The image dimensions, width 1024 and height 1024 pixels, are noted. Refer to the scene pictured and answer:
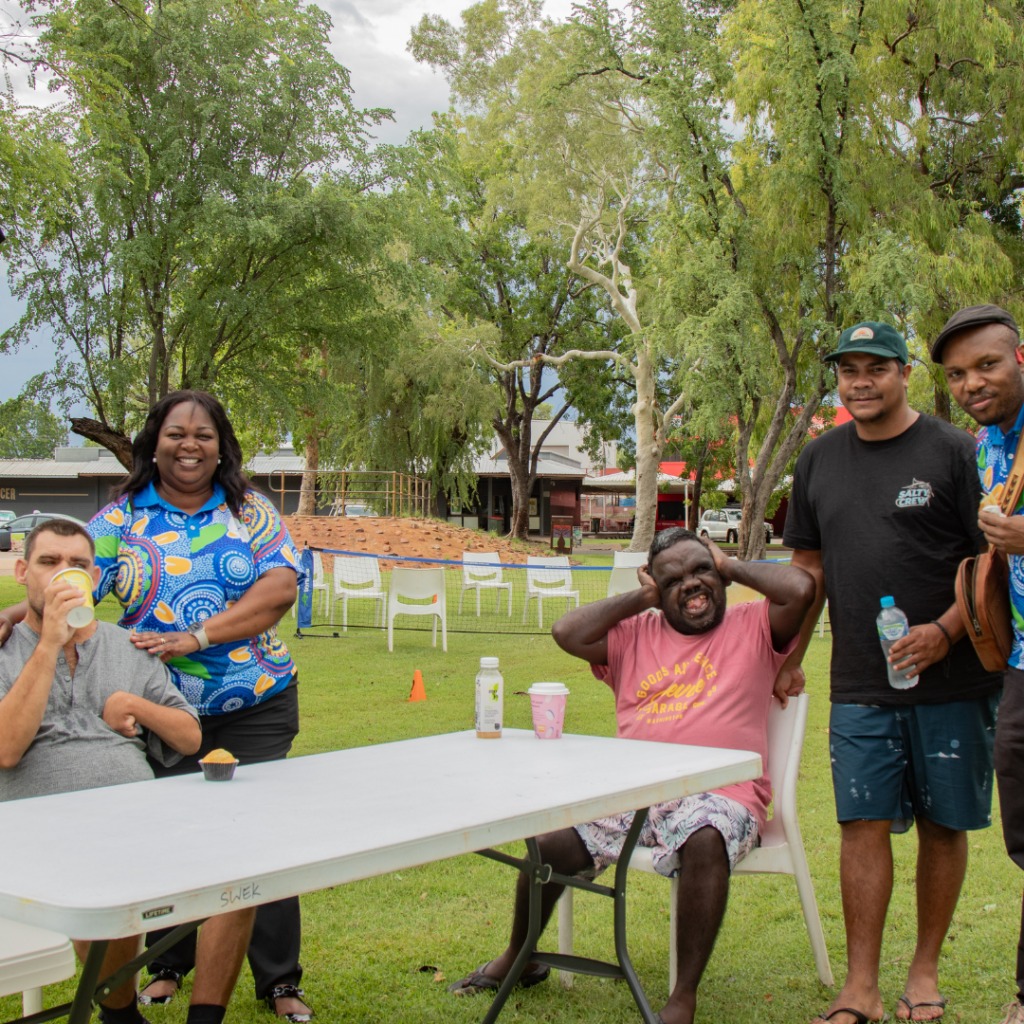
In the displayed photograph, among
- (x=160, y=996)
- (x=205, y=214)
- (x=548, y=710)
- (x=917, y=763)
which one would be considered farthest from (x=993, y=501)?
(x=205, y=214)

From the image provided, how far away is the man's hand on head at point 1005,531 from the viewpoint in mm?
2539

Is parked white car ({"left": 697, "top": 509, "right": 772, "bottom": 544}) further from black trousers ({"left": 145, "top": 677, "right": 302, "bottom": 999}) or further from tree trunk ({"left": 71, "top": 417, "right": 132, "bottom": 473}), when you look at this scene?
black trousers ({"left": 145, "top": 677, "right": 302, "bottom": 999})

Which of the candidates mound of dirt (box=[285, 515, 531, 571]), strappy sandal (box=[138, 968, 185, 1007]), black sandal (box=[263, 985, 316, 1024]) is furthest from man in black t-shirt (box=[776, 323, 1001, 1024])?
mound of dirt (box=[285, 515, 531, 571])

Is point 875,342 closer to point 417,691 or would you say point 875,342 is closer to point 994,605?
point 994,605

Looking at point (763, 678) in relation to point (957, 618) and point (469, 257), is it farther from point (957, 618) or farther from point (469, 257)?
point (469, 257)

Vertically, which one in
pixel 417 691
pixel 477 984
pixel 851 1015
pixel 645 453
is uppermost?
pixel 645 453

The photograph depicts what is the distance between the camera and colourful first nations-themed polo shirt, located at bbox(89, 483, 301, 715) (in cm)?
305

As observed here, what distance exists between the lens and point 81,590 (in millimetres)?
2648

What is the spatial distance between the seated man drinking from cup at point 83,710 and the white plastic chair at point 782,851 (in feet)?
3.82

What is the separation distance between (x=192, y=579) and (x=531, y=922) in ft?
4.71

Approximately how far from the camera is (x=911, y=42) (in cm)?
1567

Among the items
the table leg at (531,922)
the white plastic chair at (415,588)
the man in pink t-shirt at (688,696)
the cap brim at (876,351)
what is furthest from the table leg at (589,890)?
the white plastic chair at (415,588)

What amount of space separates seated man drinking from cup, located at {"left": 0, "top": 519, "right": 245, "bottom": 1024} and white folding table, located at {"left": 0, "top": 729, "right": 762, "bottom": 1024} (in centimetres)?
32

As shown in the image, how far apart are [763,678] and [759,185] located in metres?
15.1
